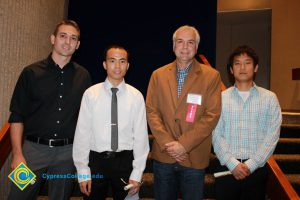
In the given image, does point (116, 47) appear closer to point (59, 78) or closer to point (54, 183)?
point (59, 78)

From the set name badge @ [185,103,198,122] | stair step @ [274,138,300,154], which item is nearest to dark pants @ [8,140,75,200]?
name badge @ [185,103,198,122]

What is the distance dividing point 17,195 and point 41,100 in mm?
655

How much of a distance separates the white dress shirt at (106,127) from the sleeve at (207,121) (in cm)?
30

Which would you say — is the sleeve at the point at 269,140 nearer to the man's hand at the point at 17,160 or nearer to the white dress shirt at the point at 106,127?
the white dress shirt at the point at 106,127

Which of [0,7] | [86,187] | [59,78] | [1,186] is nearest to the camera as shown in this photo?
[86,187]

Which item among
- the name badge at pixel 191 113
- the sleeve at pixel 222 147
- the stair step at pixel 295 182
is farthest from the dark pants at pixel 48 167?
the stair step at pixel 295 182

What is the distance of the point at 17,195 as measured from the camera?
6.28ft

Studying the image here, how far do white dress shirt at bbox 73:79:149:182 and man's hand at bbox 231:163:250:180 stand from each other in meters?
0.63

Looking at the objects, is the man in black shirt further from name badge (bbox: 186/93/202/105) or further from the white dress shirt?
name badge (bbox: 186/93/202/105)

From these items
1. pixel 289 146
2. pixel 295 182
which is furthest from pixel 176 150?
pixel 289 146

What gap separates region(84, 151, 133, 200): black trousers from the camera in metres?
1.91

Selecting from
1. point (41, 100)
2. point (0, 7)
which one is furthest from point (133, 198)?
point (0, 7)

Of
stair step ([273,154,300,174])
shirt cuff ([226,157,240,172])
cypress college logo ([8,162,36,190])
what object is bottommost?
stair step ([273,154,300,174])

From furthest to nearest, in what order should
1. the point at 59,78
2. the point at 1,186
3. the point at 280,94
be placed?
the point at 280,94 < the point at 1,186 < the point at 59,78
